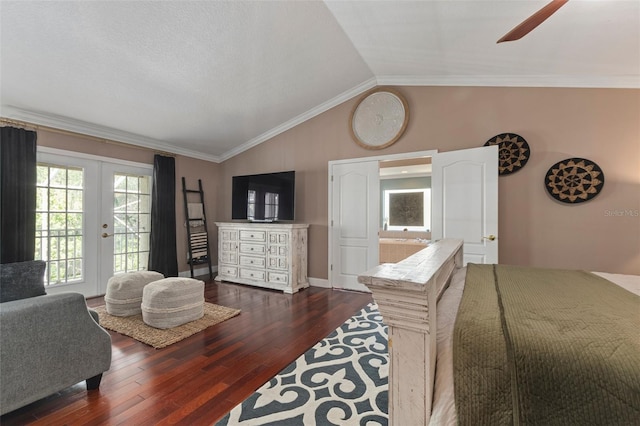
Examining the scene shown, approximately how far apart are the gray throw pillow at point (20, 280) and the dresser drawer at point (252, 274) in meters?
2.53

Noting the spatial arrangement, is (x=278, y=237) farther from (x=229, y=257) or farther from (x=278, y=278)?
(x=229, y=257)

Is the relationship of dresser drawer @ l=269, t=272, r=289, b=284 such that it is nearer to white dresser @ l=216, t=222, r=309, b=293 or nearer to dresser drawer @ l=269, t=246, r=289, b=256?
white dresser @ l=216, t=222, r=309, b=293

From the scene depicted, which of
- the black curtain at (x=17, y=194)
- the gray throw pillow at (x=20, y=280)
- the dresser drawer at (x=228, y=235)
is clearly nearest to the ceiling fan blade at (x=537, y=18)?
the gray throw pillow at (x=20, y=280)

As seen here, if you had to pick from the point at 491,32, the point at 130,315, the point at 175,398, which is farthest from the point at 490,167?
the point at 130,315

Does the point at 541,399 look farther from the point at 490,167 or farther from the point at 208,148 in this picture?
the point at 208,148

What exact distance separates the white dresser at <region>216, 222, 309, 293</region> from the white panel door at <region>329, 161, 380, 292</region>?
51 centimetres

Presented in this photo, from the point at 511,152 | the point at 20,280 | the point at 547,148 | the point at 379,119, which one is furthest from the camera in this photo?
the point at 379,119

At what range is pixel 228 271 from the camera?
4.64 m

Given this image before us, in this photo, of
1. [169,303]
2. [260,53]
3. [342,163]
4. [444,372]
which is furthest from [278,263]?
[444,372]

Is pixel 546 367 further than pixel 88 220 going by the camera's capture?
No

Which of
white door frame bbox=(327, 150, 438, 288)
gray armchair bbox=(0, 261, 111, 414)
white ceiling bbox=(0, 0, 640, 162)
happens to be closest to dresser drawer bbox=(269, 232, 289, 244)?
white door frame bbox=(327, 150, 438, 288)

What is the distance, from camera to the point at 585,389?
2.13 feet

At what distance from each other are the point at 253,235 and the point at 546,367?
4.02 meters

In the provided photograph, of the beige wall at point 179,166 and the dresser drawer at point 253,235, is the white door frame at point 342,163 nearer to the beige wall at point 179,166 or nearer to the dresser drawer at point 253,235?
the dresser drawer at point 253,235
